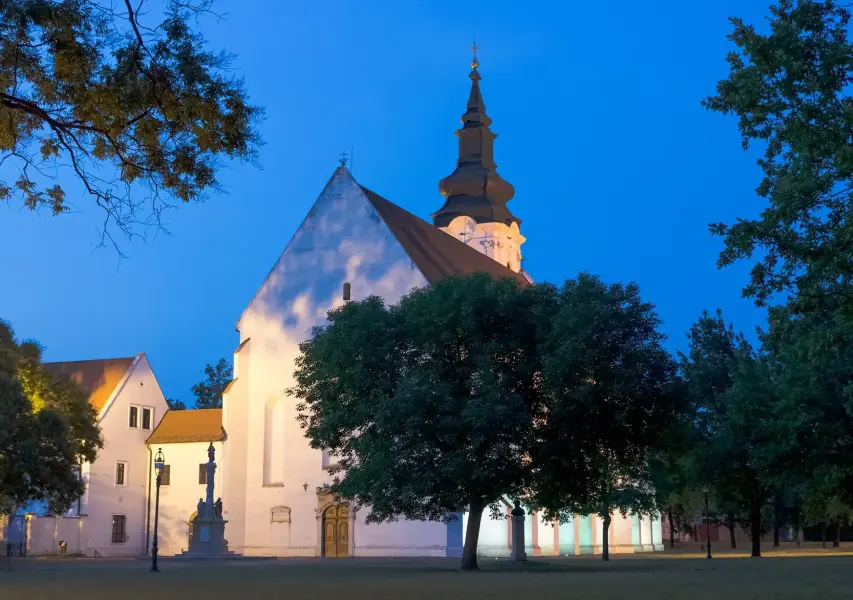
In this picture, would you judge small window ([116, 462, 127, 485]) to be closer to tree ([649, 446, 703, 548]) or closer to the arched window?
the arched window

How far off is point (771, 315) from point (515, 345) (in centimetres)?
1061

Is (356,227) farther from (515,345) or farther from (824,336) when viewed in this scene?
(824,336)

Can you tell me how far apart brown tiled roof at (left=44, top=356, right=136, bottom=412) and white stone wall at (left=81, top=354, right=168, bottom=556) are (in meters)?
0.80

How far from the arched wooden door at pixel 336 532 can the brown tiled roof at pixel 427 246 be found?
1215cm

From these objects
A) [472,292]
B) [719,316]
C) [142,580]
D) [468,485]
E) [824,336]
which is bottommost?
[142,580]

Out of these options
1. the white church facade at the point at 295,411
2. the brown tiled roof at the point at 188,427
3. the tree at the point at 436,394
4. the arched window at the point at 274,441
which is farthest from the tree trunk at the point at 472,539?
the brown tiled roof at the point at 188,427

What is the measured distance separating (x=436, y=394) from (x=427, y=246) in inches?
1013

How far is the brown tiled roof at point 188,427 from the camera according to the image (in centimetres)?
5766

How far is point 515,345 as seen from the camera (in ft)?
99.7

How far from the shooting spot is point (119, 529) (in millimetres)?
57312

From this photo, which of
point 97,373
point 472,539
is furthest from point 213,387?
point 472,539

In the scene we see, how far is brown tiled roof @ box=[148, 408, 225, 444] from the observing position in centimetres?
5766

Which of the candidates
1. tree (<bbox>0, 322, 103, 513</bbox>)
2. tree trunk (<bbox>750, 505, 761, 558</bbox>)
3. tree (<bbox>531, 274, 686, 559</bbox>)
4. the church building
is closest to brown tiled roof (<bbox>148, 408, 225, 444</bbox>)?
the church building

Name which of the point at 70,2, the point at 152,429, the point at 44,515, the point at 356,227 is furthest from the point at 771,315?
the point at 152,429
